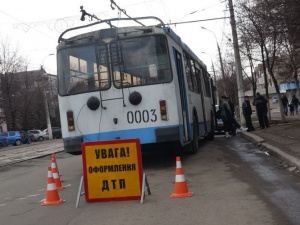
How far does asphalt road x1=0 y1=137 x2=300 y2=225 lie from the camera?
5402 mm

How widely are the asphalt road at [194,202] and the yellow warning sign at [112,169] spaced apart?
183mm

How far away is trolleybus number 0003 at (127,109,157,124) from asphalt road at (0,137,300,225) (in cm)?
131

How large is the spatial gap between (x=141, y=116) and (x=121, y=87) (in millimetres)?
872

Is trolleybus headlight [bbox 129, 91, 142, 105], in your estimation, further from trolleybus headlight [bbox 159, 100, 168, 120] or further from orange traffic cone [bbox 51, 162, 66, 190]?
orange traffic cone [bbox 51, 162, 66, 190]

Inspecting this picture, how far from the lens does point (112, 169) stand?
6.75 metres

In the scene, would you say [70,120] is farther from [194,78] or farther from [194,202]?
[194,78]

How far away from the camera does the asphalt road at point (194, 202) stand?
5.40 m

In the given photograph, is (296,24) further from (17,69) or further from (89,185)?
(17,69)

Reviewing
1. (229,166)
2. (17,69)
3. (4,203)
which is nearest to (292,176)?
(229,166)

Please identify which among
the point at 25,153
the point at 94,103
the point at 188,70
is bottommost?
the point at 25,153

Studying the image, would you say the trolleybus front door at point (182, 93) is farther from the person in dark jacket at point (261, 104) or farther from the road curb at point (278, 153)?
the person in dark jacket at point (261, 104)

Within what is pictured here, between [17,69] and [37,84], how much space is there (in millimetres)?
5924

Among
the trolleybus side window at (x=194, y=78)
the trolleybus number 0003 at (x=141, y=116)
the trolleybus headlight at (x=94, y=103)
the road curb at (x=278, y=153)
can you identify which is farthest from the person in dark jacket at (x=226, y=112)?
the trolleybus headlight at (x=94, y=103)

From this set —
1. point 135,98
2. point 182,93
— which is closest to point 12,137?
point 182,93
